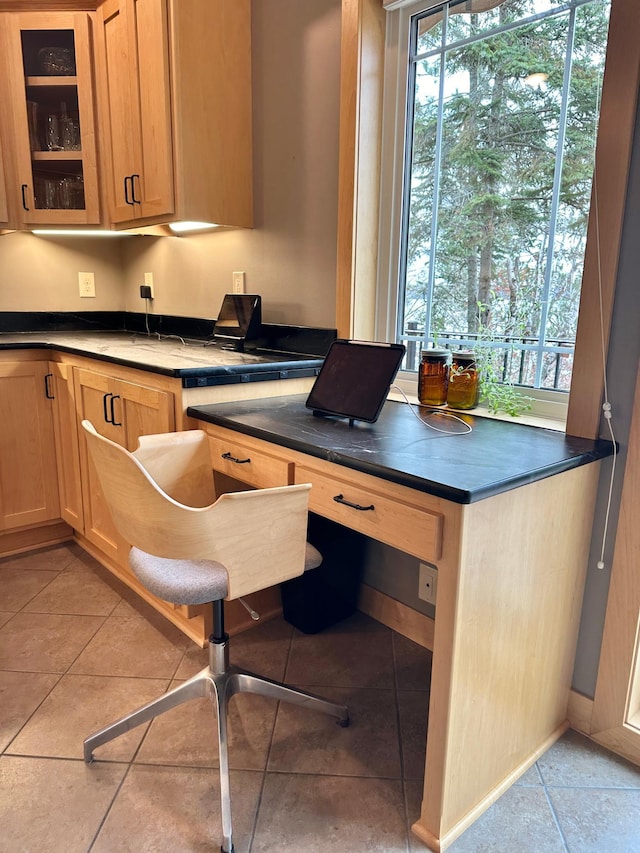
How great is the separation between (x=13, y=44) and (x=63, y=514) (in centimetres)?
207

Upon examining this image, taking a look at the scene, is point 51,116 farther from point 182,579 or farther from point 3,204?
point 182,579

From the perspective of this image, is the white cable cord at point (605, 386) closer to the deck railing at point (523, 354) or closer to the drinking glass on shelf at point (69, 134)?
the deck railing at point (523, 354)

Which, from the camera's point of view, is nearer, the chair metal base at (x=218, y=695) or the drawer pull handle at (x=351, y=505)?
the drawer pull handle at (x=351, y=505)

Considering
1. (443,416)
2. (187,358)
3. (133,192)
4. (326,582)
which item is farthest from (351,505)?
(133,192)

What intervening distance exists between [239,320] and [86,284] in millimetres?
1361

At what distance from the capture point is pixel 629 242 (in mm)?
1330

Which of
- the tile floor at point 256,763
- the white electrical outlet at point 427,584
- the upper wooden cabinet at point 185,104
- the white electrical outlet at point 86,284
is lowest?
the tile floor at point 256,763

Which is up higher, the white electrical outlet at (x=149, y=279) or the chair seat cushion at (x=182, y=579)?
the white electrical outlet at (x=149, y=279)

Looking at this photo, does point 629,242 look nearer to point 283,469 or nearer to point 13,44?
point 283,469

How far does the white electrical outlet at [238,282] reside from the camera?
244cm

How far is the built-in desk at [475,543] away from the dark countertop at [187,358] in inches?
10.8

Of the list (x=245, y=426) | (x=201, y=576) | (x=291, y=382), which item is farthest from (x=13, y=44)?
(x=201, y=576)

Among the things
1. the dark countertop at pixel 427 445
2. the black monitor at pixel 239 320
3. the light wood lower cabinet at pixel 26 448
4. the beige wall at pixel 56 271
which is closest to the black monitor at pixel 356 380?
the dark countertop at pixel 427 445

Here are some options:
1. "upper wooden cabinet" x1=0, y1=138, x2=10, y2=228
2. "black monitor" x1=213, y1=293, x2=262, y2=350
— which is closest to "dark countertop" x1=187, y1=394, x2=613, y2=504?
"black monitor" x1=213, y1=293, x2=262, y2=350
